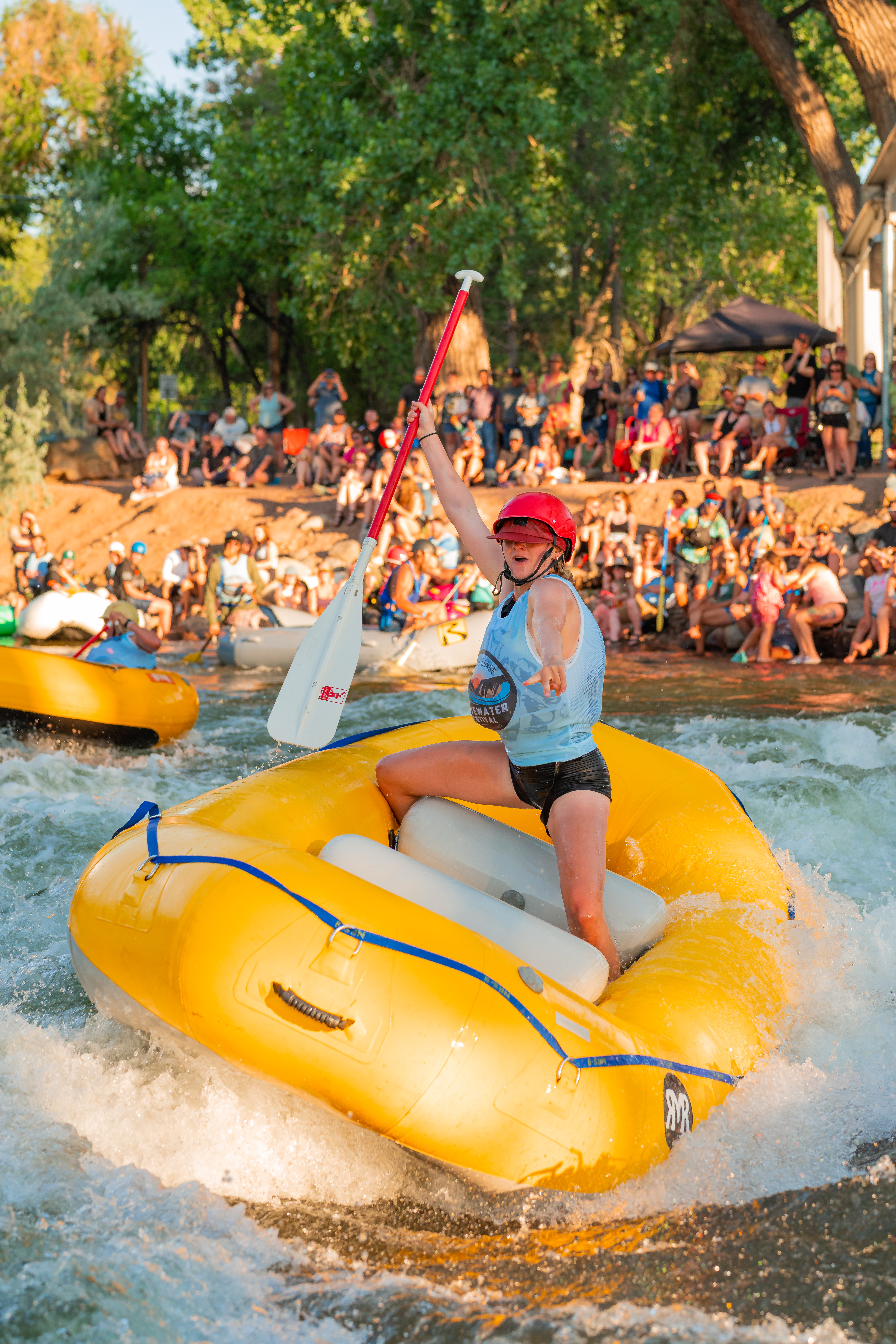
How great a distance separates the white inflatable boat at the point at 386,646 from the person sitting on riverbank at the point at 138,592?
6.03 ft

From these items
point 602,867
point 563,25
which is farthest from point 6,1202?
point 563,25

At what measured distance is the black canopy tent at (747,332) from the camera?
15211mm

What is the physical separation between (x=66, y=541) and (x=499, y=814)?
15.1 metres

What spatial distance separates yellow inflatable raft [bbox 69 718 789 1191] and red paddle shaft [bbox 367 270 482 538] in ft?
4.89

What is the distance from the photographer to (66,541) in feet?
58.2

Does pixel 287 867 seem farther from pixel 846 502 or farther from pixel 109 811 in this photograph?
pixel 846 502

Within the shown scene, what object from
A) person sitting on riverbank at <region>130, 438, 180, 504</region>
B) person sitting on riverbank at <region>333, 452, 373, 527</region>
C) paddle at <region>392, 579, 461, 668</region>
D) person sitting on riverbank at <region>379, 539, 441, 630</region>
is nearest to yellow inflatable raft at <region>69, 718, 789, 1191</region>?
paddle at <region>392, 579, 461, 668</region>

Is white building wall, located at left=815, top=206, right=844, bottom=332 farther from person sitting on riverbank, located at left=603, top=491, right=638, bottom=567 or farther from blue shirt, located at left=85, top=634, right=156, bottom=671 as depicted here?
blue shirt, located at left=85, top=634, right=156, bottom=671

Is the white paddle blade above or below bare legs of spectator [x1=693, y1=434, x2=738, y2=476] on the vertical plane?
below

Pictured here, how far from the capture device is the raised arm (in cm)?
373

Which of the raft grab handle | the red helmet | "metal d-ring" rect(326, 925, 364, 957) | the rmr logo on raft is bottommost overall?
the rmr logo on raft

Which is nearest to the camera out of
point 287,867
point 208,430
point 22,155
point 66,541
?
point 287,867

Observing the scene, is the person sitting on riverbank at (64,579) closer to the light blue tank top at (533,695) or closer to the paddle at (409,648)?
the paddle at (409,648)

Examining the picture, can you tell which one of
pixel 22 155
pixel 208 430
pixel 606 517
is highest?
pixel 22 155
